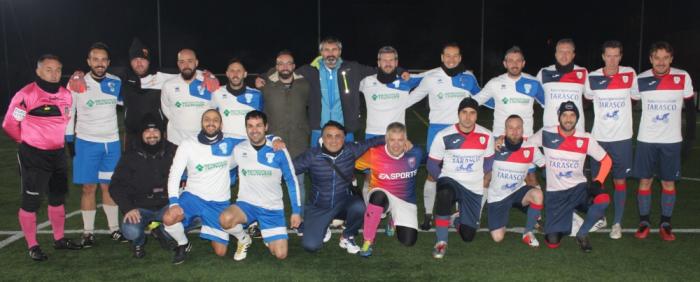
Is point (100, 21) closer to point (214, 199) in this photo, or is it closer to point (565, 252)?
point (214, 199)

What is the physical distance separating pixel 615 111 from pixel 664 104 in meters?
0.45

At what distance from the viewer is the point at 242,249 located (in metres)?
5.37

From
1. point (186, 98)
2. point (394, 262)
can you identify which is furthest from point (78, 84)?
point (394, 262)

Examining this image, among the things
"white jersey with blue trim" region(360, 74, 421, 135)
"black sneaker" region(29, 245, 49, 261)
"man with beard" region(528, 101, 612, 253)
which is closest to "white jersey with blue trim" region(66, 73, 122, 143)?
"black sneaker" region(29, 245, 49, 261)

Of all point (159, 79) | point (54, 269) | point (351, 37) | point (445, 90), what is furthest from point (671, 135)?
point (351, 37)

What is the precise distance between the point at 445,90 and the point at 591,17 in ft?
61.8

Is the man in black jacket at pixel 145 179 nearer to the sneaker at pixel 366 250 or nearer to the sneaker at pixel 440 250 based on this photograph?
the sneaker at pixel 366 250

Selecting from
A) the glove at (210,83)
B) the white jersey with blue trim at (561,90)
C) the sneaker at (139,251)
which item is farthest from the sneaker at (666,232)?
the sneaker at (139,251)

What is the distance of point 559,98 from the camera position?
6.23 metres

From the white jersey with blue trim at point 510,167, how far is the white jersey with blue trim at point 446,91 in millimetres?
830

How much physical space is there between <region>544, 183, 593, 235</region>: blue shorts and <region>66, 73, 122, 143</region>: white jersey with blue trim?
428 centimetres

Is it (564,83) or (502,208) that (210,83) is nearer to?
(502,208)

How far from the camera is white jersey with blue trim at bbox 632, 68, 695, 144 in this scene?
233 inches

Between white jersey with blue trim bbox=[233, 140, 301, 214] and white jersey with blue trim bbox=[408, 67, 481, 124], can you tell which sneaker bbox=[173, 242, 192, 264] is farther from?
white jersey with blue trim bbox=[408, 67, 481, 124]
